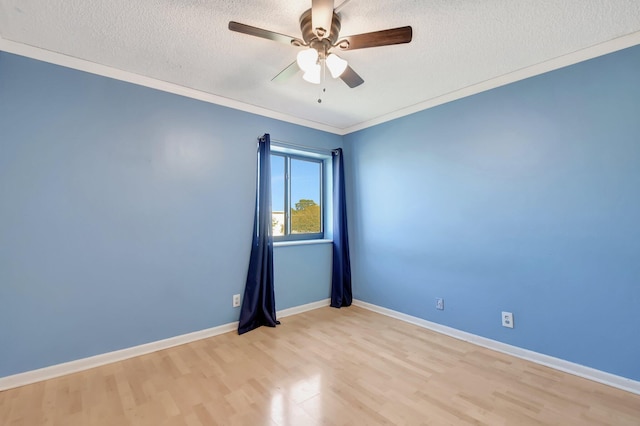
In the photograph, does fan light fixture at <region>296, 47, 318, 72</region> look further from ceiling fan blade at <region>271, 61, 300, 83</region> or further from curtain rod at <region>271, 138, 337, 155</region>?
curtain rod at <region>271, 138, 337, 155</region>

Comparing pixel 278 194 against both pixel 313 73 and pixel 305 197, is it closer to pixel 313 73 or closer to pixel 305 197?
pixel 305 197

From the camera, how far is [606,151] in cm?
202

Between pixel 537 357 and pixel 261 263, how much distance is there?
8.94ft

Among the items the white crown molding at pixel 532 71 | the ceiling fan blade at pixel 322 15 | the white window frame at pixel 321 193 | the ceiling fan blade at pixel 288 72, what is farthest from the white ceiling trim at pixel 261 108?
the ceiling fan blade at pixel 322 15

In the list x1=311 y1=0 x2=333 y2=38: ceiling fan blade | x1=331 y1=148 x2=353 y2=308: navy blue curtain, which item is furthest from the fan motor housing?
x1=331 y1=148 x2=353 y2=308: navy blue curtain

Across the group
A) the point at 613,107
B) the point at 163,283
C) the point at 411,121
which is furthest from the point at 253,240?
the point at 613,107

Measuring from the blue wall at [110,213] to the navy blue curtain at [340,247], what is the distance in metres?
1.27

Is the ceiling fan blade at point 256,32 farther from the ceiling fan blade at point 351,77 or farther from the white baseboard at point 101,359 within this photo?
the white baseboard at point 101,359

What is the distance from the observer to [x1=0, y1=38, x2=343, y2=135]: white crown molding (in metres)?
2.03

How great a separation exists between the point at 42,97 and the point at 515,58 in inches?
152

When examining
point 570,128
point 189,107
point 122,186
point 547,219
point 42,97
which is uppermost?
point 189,107

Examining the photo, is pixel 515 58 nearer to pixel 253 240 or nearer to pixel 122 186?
pixel 253 240

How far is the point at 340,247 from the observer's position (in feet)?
12.3

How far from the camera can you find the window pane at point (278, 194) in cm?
356
